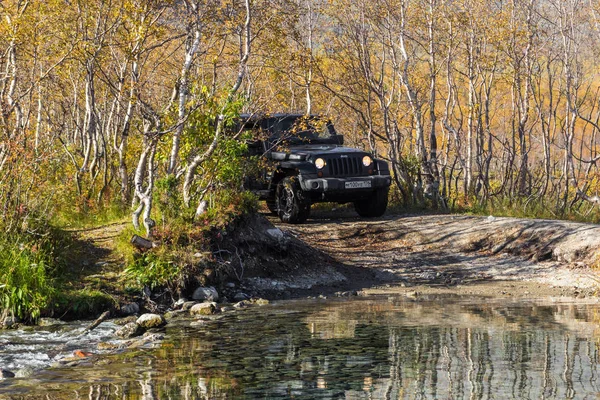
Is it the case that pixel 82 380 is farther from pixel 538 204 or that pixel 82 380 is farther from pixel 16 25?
pixel 538 204

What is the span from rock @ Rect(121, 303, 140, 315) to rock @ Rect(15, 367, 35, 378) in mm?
3018

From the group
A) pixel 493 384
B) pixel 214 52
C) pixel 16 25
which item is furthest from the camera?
pixel 214 52

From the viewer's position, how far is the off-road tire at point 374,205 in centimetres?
1678

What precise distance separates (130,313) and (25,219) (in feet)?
5.45

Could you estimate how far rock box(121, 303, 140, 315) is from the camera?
35.6 feet

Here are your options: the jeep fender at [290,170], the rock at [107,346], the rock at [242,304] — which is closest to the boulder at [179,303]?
the rock at [242,304]

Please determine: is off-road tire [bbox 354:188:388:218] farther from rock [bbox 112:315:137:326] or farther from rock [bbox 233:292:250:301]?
rock [bbox 112:315:137:326]

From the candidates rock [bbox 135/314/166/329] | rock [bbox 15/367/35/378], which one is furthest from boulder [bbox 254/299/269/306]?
rock [bbox 15/367/35/378]

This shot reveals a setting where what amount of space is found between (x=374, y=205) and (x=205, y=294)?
6.00 m

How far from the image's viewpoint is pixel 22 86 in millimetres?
20781

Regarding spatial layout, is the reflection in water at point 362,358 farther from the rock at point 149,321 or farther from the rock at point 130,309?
the rock at point 130,309

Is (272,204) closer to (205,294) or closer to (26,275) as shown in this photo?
(205,294)

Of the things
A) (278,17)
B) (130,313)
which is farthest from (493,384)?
(278,17)

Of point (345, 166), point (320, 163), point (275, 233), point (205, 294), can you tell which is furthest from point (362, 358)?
point (345, 166)
